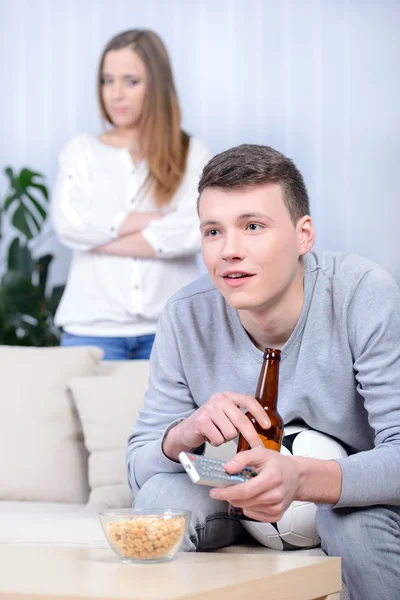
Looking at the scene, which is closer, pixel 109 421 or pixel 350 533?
pixel 350 533

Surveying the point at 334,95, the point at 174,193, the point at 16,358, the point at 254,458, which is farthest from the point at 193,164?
the point at 254,458

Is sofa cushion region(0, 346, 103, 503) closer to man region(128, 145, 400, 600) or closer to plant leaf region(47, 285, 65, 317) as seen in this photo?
man region(128, 145, 400, 600)

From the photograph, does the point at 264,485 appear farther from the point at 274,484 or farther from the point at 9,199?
the point at 9,199

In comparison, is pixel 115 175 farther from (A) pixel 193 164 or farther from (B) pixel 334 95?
(B) pixel 334 95

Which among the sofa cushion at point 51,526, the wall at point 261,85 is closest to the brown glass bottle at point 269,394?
the sofa cushion at point 51,526

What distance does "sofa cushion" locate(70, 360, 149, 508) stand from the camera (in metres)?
1.94

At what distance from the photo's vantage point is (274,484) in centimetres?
111

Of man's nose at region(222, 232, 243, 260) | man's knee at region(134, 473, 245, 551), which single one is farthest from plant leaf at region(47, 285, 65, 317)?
man's nose at region(222, 232, 243, 260)

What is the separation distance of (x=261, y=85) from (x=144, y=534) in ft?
8.65

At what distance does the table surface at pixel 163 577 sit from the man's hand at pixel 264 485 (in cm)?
7

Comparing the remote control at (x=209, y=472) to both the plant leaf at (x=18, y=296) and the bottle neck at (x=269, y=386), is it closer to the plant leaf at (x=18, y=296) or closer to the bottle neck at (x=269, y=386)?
the bottle neck at (x=269, y=386)

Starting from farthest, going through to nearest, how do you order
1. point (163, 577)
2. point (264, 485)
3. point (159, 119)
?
point (159, 119) < point (264, 485) < point (163, 577)

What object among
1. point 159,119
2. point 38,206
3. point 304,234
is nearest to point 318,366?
point 304,234

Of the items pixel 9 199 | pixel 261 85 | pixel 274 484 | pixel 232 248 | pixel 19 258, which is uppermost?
pixel 261 85
